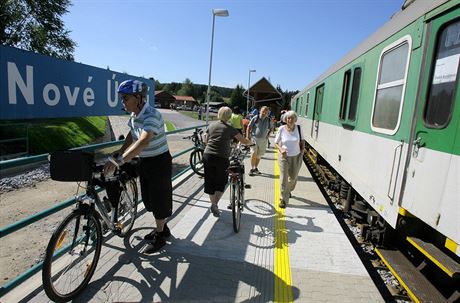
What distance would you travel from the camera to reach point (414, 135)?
3377 millimetres

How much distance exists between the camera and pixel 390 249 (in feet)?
13.5

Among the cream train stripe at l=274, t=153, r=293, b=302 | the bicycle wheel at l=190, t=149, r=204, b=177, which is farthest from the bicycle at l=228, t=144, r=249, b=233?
the bicycle wheel at l=190, t=149, r=204, b=177

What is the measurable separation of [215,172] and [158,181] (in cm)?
130

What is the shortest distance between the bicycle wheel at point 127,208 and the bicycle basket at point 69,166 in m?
0.96

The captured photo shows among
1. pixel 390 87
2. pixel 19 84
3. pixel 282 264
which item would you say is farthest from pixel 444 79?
pixel 19 84

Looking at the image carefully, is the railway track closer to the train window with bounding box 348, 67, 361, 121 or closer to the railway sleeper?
the railway sleeper

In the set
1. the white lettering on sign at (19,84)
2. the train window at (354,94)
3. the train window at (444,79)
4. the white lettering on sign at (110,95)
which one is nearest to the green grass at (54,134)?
the white lettering on sign at (110,95)

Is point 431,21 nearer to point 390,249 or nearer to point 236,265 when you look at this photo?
point 390,249

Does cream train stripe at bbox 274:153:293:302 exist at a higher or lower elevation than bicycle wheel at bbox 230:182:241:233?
lower

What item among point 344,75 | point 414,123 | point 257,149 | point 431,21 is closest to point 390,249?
point 414,123

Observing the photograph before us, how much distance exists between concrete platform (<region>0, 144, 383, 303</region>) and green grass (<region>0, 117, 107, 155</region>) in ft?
44.8

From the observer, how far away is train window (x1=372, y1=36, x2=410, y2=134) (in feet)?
12.5

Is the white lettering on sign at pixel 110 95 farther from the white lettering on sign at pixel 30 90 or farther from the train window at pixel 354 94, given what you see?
the train window at pixel 354 94

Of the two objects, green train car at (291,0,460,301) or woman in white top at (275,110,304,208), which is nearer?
green train car at (291,0,460,301)
